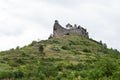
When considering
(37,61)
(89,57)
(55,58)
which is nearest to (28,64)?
(37,61)

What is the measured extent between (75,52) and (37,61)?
17.3m

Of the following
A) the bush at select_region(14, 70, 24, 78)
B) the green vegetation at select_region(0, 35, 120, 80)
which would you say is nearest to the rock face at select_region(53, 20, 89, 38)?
the green vegetation at select_region(0, 35, 120, 80)

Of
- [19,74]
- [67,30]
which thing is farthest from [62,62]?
[67,30]

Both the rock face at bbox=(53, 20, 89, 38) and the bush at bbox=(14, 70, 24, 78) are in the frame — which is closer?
the bush at bbox=(14, 70, 24, 78)

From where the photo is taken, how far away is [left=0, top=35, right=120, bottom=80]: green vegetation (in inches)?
2924

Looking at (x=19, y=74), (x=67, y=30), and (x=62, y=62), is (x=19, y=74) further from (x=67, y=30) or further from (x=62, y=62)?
(x=67, y=30)

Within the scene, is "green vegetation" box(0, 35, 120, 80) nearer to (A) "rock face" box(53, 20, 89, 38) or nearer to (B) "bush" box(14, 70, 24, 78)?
(B) "bush" box(14, 70, 24, 78)

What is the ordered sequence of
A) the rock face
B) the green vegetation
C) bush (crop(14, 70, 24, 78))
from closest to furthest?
the green vegetation, bush (crop(14, 70, 24, 78)), the rock face

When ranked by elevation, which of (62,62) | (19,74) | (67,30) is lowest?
(19,74)

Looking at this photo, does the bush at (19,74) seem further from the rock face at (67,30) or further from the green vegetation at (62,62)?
the rock face at (67,30)

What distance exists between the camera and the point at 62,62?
98.6 m

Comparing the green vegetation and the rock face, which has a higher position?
the rock face

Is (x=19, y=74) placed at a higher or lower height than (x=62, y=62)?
lower

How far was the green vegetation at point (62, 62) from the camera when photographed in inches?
2924
